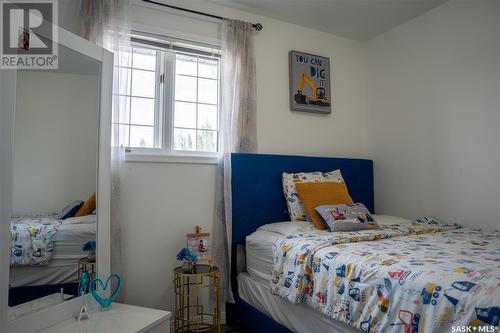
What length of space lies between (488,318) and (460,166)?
6.50 ft

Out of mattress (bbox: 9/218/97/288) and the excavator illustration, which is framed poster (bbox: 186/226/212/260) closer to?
mattress (bbox: 9/218/97/288)

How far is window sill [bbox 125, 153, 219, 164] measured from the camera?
2369mm

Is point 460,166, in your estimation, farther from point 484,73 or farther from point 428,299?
point 428,299

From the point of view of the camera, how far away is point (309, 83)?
10.4 ft

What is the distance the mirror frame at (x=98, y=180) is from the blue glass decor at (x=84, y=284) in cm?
5

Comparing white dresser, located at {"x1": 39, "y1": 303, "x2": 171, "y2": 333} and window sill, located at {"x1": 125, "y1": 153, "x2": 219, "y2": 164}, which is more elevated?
window sill, located at {"x1": 125, "y1": 153, "x2": 219, "y2": 164}

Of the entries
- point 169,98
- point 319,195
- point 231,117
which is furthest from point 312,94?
point 169,98

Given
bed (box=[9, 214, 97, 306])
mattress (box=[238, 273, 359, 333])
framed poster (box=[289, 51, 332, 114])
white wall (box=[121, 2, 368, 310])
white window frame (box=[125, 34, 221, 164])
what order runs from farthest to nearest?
framed poster (box=[289, 51, 332, 114]), white window frame (box=[125, 34, 221, 164]), white wall (box=[121, 2, 368, 310]), mattress (box=[238, 273, 359, 333]), bed (box=[9, 214, 97, 306])

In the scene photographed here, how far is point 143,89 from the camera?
2.50 meters

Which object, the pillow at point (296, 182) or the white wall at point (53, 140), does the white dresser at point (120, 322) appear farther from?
the pillow at point (296, 182)

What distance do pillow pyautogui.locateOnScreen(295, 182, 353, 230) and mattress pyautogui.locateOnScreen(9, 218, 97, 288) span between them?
60.3 inches

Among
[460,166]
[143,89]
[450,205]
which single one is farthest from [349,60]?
[143,89]

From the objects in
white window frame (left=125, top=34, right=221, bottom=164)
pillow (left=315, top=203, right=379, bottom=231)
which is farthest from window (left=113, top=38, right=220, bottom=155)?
pillow (left=315, top=203, right=379, bottom=231)

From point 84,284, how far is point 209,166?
49.3 inches
